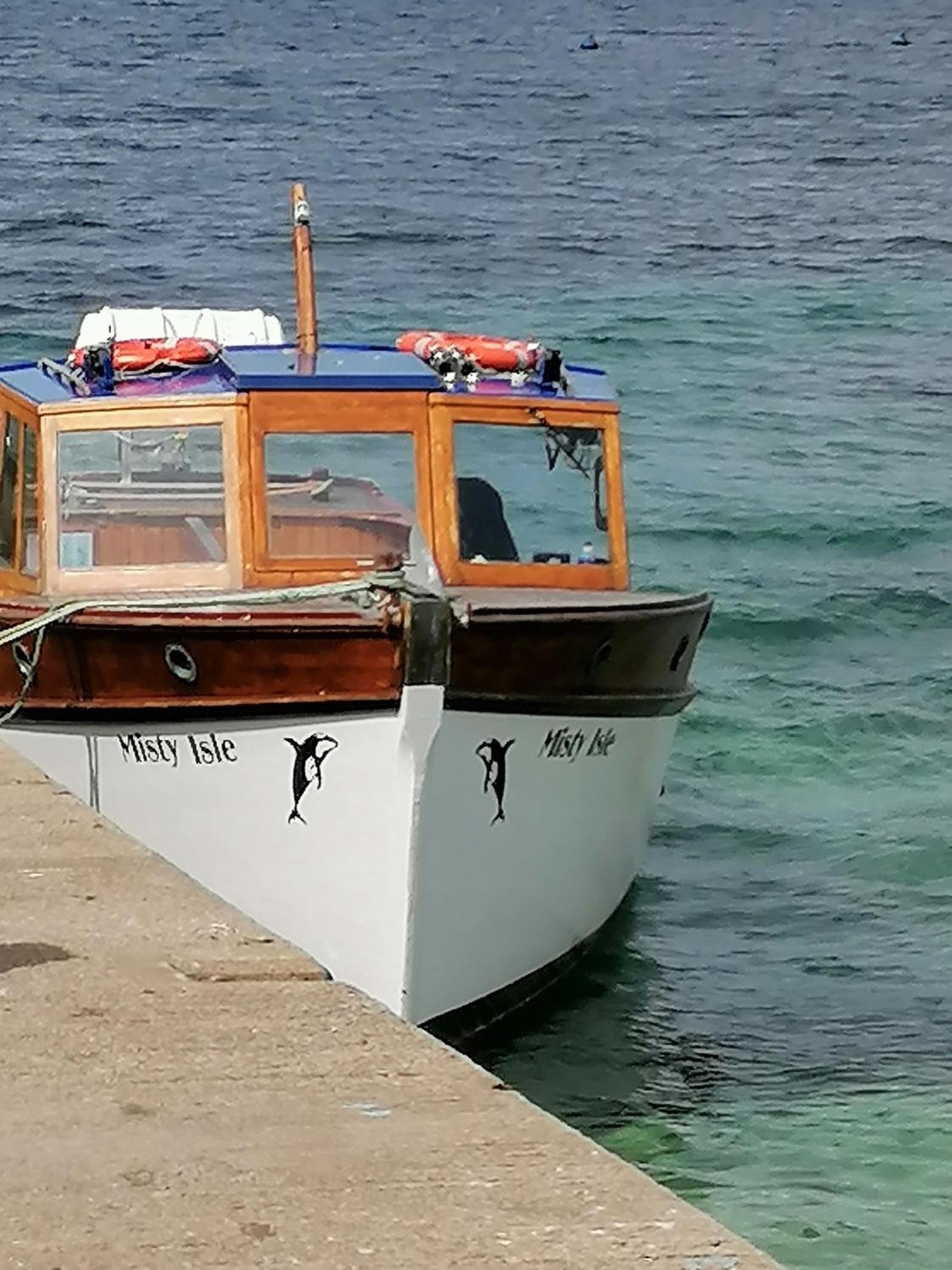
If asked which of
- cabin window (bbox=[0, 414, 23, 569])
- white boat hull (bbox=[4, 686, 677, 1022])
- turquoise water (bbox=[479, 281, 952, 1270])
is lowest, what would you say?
turquoise water (bbox=[479, 281, 952, 1270])

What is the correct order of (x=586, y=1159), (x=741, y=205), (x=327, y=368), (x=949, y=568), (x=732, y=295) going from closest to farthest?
(x=586, y=1159)
(x=327, y=368)
(x=949, y=568)
(x=732, y=295)
(x=741, y=205)

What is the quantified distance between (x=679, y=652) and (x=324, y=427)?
1642 millimetres

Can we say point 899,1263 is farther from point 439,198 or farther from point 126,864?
point 439,198

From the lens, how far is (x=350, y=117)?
1957 inches

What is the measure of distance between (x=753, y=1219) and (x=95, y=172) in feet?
111

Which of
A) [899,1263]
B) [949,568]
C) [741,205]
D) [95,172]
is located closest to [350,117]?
[95,172]

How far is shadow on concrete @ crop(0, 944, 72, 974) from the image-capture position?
21.4ft

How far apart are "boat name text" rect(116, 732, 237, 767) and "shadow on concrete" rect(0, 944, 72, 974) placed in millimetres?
2546

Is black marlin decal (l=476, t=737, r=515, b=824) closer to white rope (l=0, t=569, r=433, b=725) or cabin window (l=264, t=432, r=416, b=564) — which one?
white rope (l=0, t=569, r=433, b=725)

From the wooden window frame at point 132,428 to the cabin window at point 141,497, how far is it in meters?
0.02

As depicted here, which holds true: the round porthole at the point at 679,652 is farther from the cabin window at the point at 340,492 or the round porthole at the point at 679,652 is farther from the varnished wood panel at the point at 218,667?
the varnished wood panel at the point at 218,667

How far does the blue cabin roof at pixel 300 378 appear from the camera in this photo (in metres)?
9.84

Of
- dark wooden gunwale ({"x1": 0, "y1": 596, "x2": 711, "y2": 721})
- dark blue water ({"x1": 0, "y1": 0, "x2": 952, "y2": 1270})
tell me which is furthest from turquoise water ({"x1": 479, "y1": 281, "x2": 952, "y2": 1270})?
dark wooden gunwale ({"x1": 0, "y1": 596, "x2": 711, "y2": 721})

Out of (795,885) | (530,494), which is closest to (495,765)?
(530,494)
